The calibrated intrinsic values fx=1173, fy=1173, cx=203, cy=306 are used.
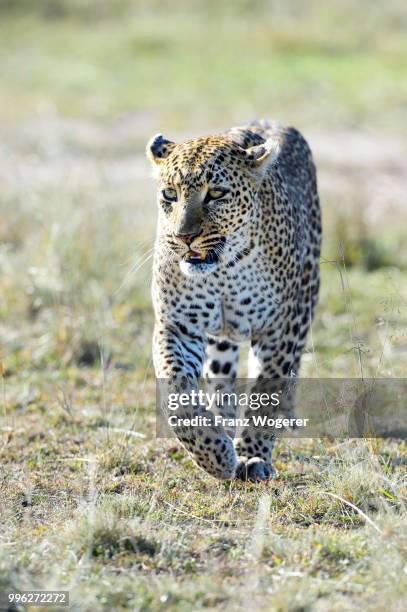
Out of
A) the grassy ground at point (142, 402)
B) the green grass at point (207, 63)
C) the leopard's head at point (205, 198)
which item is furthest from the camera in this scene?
the green grass at point (207, 63)

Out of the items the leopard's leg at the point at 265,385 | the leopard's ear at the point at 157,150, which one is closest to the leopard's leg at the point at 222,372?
the leopard's leg at the point at 265,385

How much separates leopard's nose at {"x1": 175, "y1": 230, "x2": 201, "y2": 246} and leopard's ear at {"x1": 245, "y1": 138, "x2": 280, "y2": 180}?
0.65 metres

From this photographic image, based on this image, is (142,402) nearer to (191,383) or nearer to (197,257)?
(191,383)

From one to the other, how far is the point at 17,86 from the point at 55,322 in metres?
16.7

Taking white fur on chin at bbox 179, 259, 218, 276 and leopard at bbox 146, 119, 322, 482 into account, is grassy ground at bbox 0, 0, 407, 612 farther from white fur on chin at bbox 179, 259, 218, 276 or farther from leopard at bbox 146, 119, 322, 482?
white fur on chin at bbox 179, 259, 218, 276

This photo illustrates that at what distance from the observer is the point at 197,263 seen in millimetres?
6246

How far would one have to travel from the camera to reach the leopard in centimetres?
621

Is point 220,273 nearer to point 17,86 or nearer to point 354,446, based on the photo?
point 354,446

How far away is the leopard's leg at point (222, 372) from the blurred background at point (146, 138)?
0.66 metres

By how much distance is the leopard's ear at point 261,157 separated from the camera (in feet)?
21.5

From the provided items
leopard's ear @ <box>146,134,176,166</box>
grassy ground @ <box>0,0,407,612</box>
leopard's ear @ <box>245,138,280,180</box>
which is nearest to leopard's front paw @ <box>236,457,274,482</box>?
grassy ground @ <box>0,0,407,612</box>

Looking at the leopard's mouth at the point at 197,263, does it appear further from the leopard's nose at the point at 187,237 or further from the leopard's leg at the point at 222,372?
the leopard's leg at the point at 222,372

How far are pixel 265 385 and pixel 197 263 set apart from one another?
39.6 inches

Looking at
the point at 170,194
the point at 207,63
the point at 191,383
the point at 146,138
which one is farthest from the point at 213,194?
the point at 207,63
